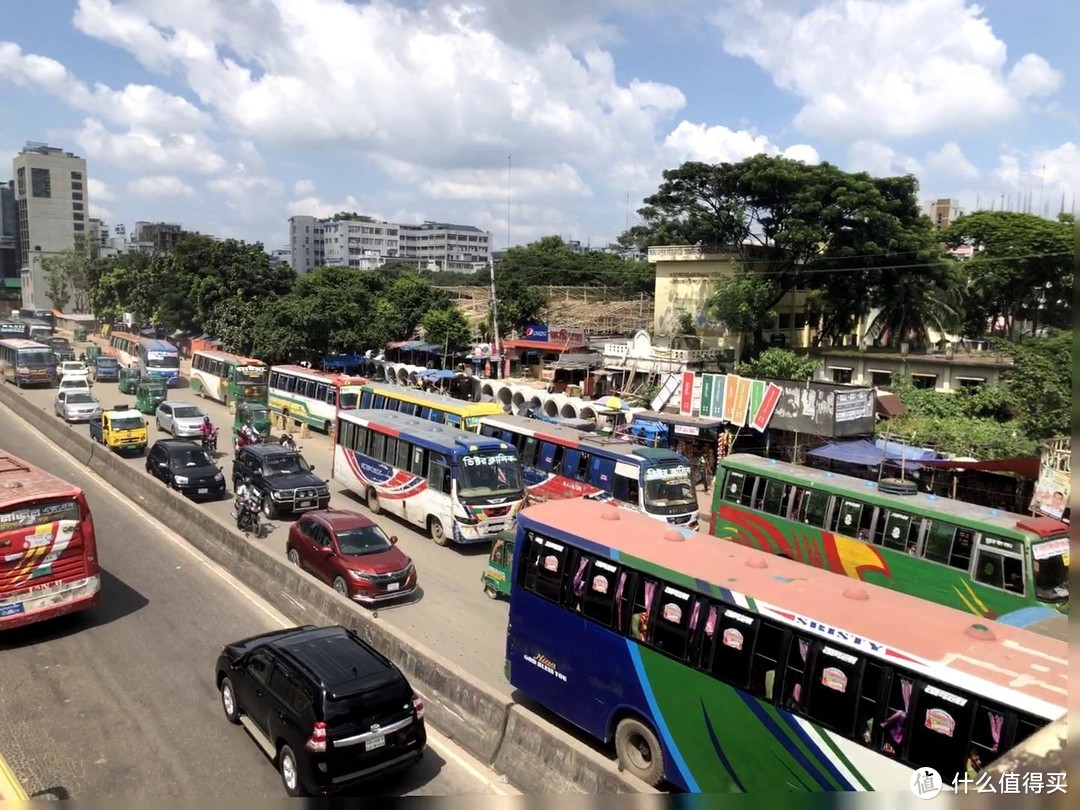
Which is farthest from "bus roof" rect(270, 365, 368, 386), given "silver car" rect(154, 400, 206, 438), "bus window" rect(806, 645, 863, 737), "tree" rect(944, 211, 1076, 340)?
"tree" rect(944, 211, 1076, 340)

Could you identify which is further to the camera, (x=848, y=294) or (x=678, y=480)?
(x=848, y=294)

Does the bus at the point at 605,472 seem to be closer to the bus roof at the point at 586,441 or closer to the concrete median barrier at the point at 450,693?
the bus roof at the point at 586,441

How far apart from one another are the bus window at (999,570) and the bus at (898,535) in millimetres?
16

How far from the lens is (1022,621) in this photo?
8242 millimetres

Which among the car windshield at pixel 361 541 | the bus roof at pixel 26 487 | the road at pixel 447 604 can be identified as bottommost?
the road at pixel 447 604

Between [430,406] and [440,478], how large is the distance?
23.2ft

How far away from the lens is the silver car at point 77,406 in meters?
32.3

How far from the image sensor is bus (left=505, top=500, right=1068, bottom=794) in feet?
19.7

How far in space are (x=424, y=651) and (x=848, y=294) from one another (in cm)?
3559

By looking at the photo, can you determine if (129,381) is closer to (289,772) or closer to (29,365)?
(29,365)

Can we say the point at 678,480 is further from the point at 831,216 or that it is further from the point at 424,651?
the point at 831,216

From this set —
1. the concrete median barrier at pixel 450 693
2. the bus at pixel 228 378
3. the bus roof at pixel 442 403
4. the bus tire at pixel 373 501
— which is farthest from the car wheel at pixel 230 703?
the bus at pixel 228 378

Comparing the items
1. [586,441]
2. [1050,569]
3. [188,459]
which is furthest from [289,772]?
[188,459]

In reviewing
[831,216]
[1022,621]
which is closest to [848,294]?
[831,216]
